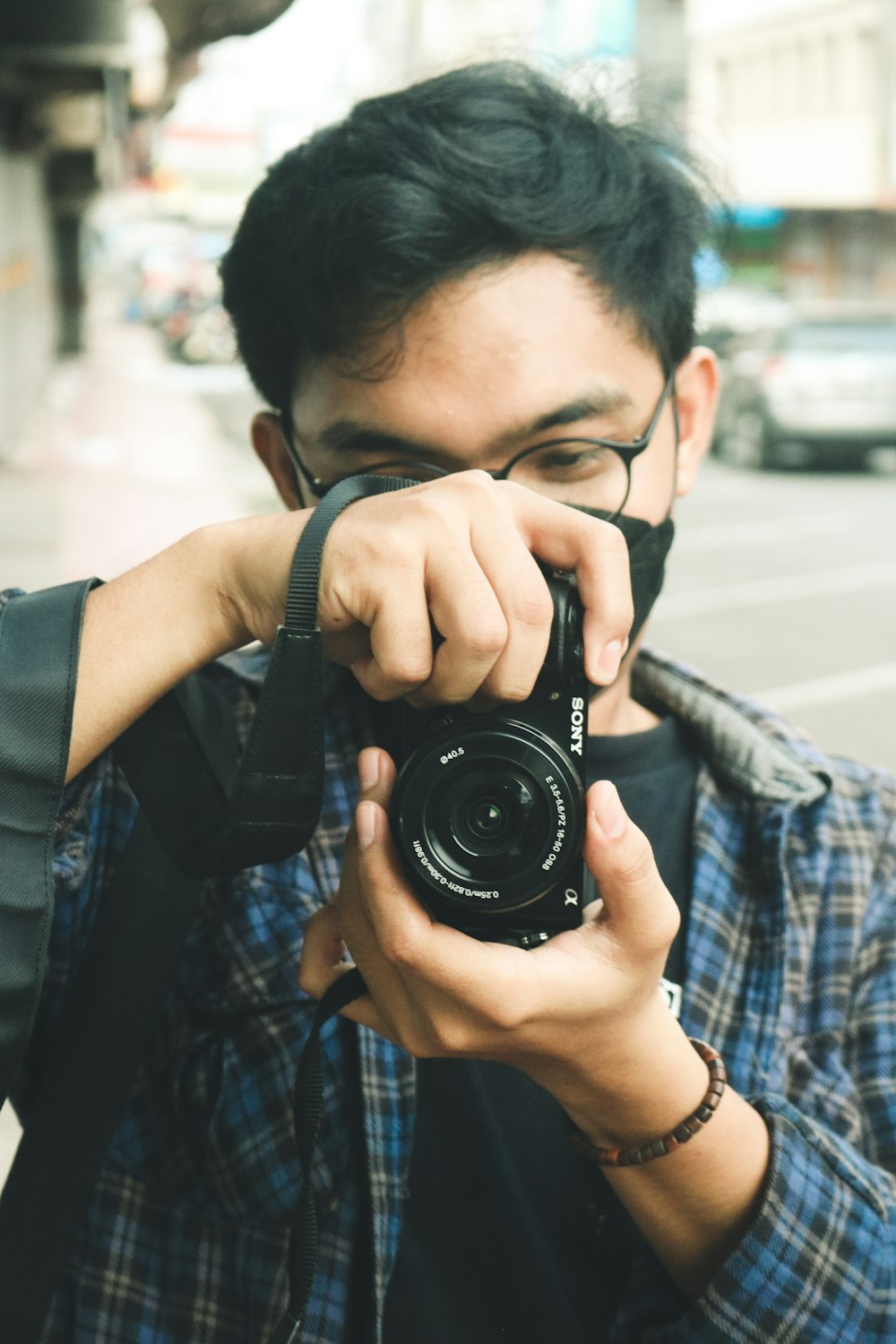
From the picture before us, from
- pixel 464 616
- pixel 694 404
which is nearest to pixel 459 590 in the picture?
pixel 464 616

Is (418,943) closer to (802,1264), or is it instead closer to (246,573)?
(246,573)

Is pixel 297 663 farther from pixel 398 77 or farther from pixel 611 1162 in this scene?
pixel 398 77

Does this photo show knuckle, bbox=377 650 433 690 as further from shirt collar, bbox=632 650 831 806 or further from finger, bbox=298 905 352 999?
shirt collar, bbox=632 650 831 806

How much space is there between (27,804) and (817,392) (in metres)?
11.9

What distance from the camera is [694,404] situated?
6.08 feet

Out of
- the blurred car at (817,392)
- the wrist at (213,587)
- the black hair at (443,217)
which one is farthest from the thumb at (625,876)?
the blurred car at (817,392)

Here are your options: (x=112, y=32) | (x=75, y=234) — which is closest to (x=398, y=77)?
(x=112, y=32)

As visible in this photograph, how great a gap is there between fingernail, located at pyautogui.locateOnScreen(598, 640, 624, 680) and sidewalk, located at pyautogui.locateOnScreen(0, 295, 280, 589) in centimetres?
102

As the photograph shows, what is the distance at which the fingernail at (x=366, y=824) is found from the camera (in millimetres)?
1159

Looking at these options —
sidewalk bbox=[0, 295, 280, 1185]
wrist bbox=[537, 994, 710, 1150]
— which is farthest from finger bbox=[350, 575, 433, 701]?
sidewalk bbox=[0, 295, 280, 1185]

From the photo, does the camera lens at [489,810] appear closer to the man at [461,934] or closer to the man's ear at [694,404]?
the man at [461,934]

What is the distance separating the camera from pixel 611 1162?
4.06 ft

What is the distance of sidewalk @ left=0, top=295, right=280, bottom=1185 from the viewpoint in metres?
6.74

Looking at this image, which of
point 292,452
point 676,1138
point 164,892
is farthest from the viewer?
point 292,452
